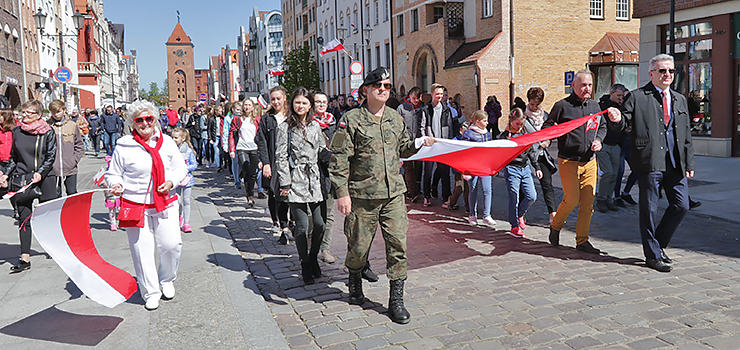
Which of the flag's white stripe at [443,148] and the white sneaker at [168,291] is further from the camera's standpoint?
the flag's white stripe at [443,148]

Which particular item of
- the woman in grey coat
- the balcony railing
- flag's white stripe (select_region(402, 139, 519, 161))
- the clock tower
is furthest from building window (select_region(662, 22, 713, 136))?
the clock tower

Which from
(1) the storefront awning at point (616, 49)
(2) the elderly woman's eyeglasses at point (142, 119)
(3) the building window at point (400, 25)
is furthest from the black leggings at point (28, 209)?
(3) the building window at point (400, 25)

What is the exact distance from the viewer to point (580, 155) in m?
6.77

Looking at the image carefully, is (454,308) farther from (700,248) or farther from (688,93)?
(688,93)

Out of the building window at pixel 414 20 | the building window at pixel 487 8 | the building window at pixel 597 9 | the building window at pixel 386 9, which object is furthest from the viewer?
the building window at pixel 386 9

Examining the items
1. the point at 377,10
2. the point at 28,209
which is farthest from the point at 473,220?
the point at 377,10

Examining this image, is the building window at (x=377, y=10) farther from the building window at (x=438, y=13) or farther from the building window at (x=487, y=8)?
the building window at (x=487, y=8)

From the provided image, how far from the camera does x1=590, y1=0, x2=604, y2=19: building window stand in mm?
30866

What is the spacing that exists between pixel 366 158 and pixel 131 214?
79.0 inches

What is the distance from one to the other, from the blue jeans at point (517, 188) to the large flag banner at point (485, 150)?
1344 millimetres

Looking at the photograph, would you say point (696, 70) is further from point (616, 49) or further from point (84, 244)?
point (84, 244)

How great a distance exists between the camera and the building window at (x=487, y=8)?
30266 mm

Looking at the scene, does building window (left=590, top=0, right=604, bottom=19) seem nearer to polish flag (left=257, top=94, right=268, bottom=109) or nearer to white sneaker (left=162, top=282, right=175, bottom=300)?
polish flag (left=257, top=94, right=268, bottom=109)

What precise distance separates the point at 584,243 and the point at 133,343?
15.8ft
